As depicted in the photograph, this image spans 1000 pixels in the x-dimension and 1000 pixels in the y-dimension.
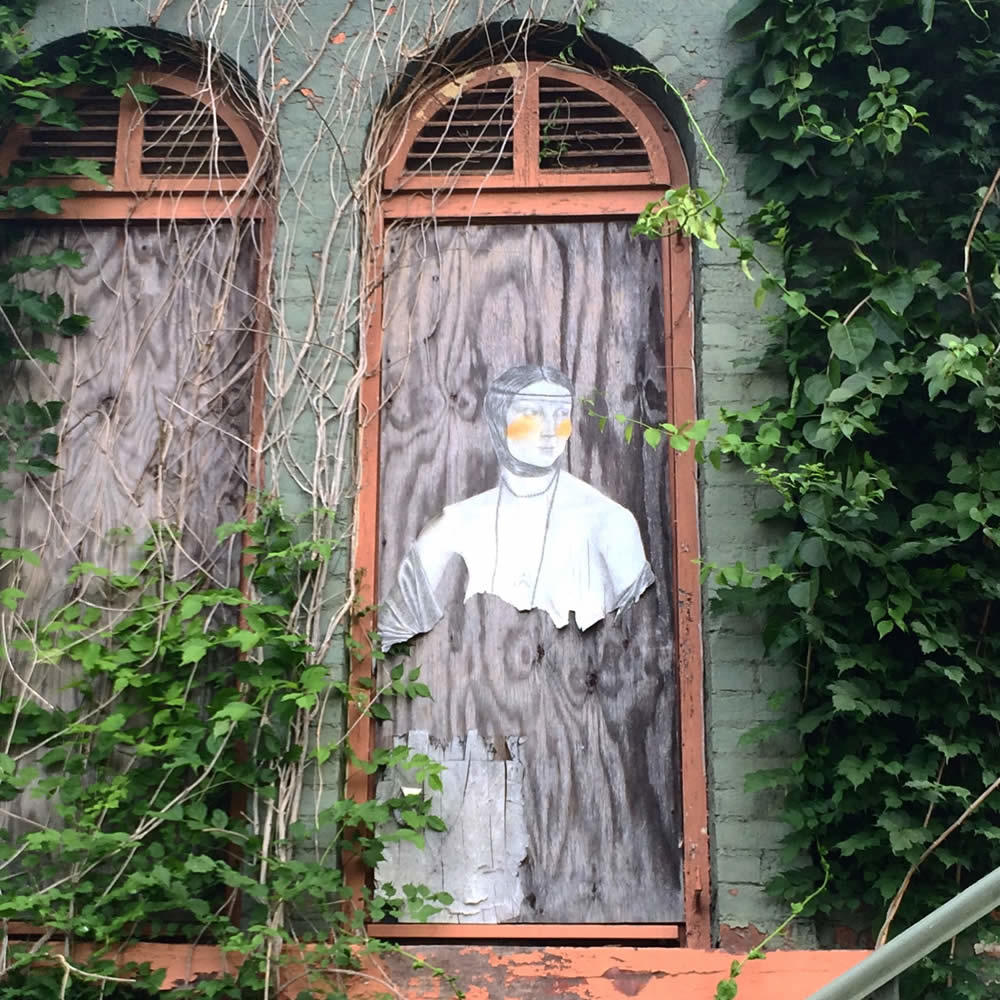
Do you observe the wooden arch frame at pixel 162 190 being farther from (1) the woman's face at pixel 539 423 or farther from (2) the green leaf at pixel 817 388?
(2) the green leaf at pixel 817 388

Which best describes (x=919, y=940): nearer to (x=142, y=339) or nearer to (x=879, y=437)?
(x=879, y=437)

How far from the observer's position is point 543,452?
4.42 metres

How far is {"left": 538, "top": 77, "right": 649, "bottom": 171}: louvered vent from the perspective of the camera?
15.3 ft

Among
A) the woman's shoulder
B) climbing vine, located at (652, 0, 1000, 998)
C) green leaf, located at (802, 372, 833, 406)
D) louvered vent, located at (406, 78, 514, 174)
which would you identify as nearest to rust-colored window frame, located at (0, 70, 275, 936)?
louvered vent, located at (406, 78, 514, 174)

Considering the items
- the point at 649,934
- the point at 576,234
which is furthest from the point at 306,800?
the point at 576,234

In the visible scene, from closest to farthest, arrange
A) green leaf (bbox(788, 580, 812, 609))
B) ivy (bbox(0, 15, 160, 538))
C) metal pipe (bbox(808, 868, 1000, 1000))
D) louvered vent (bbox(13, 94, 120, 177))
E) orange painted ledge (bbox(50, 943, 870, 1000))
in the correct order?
metal pipe (bbox(808, 868, 1000, 1000)) → orange painted ledge (bbox(50, 943, 870, 1000)) → green leaf (bbox(788, 580, 812, 609)) → ivy (bbox(0, 15, 160, 538)) → louvered vent (bbox(13, 94, 120, 177))

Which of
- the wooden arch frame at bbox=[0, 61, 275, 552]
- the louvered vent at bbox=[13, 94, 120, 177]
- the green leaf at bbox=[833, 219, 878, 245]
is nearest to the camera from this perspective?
the green leaf at bbox=[833, 219, 878, 245]

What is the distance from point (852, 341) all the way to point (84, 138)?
280 centimetres

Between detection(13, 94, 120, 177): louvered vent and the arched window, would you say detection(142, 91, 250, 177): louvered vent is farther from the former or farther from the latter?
detection(13, 94, 120, 177): louvered vent

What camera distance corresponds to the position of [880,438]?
13.6 ft

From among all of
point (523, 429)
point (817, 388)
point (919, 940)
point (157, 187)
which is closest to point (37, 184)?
point (157, 187)

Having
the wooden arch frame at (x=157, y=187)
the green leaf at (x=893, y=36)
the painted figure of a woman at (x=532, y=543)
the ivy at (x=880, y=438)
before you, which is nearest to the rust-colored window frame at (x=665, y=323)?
the painted figure of a woman at (x=532, y=543)

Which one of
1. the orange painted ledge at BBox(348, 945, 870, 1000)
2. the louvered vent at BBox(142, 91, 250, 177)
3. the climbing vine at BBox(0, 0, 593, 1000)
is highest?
the louvered vent at BBox(142, 91, 250, 177)

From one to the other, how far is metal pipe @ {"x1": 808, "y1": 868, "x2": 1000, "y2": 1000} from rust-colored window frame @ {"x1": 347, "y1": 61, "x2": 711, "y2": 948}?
134 centimetres
